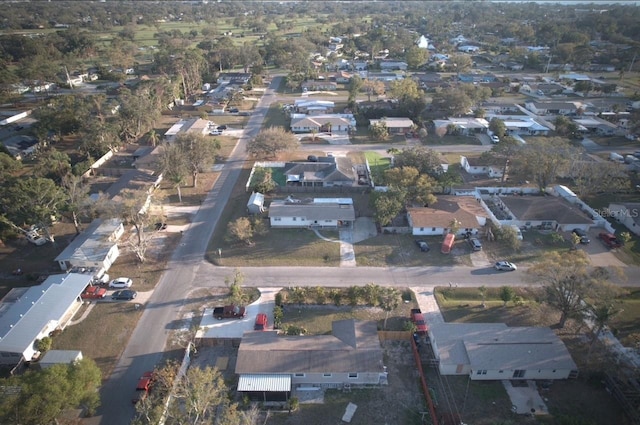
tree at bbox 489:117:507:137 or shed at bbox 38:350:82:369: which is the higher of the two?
tree at bbox 489:117:507:137

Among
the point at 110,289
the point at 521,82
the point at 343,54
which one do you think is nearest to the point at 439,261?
the point at 110,289

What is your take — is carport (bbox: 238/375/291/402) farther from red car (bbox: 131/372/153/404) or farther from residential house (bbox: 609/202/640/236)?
residential house (bbox: 609/202/640/236)

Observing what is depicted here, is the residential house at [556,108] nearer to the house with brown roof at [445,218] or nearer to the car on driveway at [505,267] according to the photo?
the house with brown roof at [445,218]

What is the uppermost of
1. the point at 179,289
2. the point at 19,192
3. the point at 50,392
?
the point at 19,192

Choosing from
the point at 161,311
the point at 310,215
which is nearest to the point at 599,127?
the point at 310,215

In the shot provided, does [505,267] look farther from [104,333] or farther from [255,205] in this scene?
[104,333]

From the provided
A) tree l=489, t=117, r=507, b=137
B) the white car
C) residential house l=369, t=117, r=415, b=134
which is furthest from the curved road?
residential house l=369, t=117, r=415, b=134

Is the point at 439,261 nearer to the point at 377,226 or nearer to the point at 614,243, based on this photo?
the point at 377,226
